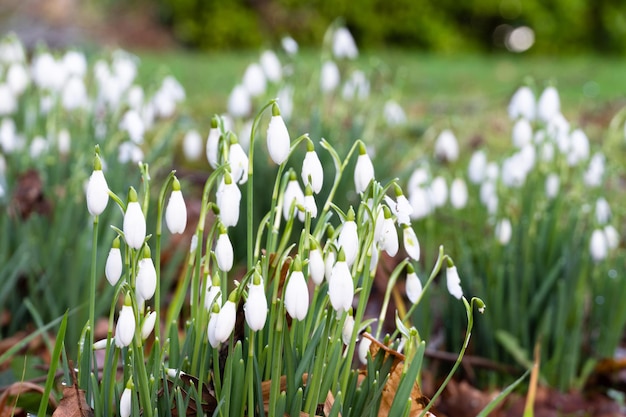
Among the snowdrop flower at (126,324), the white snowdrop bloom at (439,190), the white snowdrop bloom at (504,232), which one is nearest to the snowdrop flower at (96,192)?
the snowdrop flower at (126,324)

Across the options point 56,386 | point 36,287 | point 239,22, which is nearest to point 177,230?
point 56,386

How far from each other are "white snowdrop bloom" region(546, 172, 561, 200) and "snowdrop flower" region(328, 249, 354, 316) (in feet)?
4.64

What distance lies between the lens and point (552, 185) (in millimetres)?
2498

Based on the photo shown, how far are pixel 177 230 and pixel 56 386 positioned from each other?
0.66 metres

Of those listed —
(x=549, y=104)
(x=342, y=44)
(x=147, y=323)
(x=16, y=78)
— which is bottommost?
(x=147, y=323)

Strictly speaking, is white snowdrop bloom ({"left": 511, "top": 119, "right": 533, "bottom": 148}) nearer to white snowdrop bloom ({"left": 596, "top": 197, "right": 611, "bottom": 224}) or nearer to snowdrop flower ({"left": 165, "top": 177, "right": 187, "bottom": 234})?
white snowdrop bloom ({"left": 596, "top": 197, "right": 611, "bottom": 224})

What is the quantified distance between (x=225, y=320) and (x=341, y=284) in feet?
0.58

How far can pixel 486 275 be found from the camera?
7.45ft

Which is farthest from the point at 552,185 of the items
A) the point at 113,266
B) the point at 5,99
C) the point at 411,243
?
the point at 5,99

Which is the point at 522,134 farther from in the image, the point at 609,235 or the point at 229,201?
the point at 229,201

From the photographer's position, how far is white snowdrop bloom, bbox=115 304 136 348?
1.22 m

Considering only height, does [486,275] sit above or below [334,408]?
above

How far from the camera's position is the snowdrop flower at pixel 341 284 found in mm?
1219

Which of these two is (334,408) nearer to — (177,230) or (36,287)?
(177,230)
